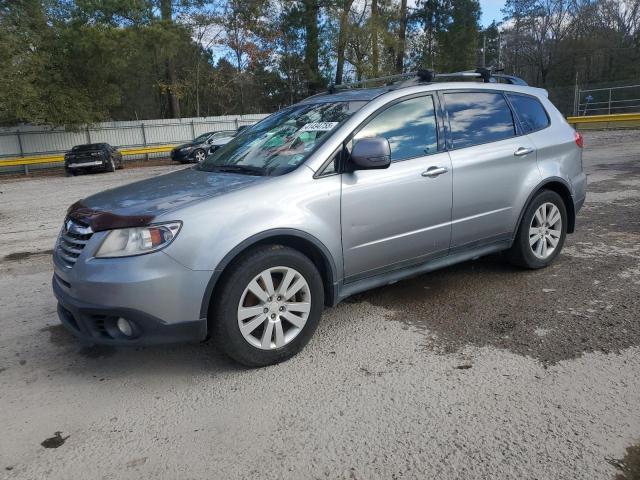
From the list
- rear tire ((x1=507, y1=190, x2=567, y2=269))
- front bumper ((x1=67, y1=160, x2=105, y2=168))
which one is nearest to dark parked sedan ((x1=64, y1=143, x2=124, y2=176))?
front bumper ((x1=67, y1=160, x2=105, y2=168))

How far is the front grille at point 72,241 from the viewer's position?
10.00ft

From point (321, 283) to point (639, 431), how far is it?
6.26 ft

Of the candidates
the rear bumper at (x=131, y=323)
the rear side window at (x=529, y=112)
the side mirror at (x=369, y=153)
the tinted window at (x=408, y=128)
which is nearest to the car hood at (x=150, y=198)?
the rear bumper at (x=131, y=323)

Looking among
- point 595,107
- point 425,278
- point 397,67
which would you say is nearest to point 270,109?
point 397,67

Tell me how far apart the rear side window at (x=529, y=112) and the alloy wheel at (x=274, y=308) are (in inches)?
109

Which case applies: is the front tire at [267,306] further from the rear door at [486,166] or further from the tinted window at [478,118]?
the tinted window at [478,118]

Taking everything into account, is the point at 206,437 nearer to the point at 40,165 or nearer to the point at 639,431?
the point at 639,431

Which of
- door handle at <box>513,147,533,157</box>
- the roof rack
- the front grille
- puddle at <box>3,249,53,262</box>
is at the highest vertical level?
the roof rack

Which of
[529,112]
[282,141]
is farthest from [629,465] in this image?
[529,112]

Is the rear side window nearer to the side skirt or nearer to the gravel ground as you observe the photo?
the side skirt

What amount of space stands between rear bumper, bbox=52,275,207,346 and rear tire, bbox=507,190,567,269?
3.04m

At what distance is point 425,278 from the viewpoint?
4.85m

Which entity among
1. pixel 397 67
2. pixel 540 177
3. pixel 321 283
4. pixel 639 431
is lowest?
pixel 639 431

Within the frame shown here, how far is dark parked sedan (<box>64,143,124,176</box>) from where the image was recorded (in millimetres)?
20328
